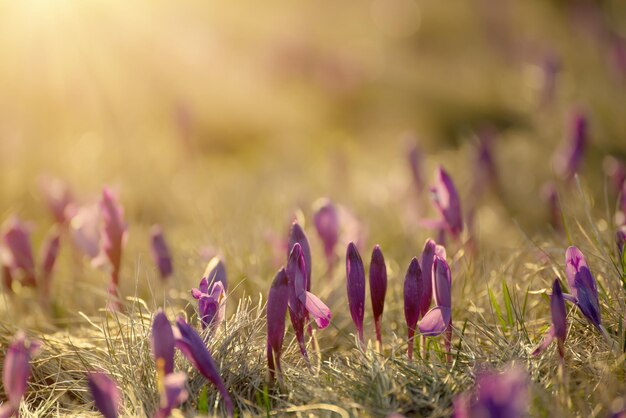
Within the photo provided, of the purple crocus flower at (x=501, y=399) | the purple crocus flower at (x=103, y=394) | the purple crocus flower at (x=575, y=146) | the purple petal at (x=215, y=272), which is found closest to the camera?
the purple crocus flower at (x=501, y=399)

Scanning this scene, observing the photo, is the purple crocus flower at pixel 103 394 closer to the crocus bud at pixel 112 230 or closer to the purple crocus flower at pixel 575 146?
the crocus bud at pixel 112 230

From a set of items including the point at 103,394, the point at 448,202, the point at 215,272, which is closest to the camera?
the point at 103,394

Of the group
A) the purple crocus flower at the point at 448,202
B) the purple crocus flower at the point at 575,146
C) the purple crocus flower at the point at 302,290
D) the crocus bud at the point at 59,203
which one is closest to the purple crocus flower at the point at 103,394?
the purple crocus flower at the point at 302,290

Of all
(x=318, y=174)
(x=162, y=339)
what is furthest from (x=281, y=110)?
(x=162, y=339)

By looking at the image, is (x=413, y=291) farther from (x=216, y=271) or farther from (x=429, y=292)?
(x=216, y=271)

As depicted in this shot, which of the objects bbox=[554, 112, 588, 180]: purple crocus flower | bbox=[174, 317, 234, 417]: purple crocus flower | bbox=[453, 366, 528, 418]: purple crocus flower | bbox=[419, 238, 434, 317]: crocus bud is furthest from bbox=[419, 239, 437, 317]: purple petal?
bbox=[554, 112, 588, 180]: purple crocus flower

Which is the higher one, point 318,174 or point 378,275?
point 378,275

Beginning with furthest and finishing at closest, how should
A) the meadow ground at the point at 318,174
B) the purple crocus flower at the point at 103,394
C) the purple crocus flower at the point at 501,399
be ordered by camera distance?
the meadow ground at the point at 318,174 < the purple crocus flower at the point at 103,394 < the purple crocus flower at the point at 501,399

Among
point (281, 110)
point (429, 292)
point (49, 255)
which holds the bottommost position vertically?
point (281, 110)
